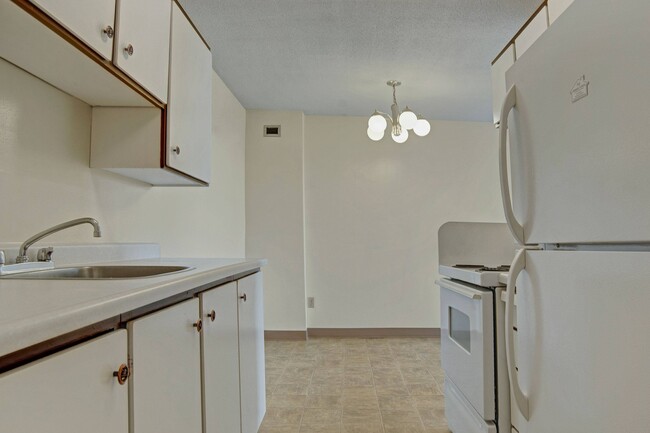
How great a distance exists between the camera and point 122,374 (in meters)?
0.70

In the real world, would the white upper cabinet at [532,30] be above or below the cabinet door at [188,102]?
above

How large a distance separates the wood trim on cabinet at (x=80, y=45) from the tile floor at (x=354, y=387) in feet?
6.13

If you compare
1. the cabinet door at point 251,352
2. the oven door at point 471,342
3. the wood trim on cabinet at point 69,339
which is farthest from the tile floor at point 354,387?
the wood trim on cabinet at point 69,339

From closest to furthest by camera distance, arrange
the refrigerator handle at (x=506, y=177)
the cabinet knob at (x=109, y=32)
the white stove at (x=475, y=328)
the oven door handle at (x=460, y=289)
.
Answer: the refrigerator handle at (x=506, y=177), the cabinet knob at (x=109, y=32), the white stove at (x=475, y=328), the oven door handle at (x=460, y=289)

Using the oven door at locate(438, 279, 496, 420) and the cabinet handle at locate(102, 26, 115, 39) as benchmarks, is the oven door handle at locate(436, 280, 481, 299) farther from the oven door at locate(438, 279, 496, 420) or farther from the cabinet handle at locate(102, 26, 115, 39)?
the cabinet handle at locate(102, 26, 115, 39)

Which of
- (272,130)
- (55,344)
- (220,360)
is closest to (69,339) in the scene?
(55,344)

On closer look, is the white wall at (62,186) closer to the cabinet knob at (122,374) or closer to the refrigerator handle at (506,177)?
the cabinet knob at (122,374)

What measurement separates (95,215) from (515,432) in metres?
1.98

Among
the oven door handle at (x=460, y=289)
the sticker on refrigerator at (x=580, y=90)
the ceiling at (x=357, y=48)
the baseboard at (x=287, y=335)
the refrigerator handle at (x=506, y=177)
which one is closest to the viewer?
the sticker on refrigerator at (x=580, y=90)

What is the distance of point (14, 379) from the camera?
1.52 ft

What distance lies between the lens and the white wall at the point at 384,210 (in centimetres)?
420

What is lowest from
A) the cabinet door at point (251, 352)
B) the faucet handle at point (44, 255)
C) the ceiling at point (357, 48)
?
the cabinet door at point (251, 352)

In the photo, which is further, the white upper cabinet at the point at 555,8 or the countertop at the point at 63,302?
the white upper cabinet at the point at 555,8

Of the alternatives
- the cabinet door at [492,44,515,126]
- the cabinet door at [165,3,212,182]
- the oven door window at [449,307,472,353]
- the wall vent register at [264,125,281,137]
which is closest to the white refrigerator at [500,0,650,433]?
the oven door window at [449,307,472,353]
